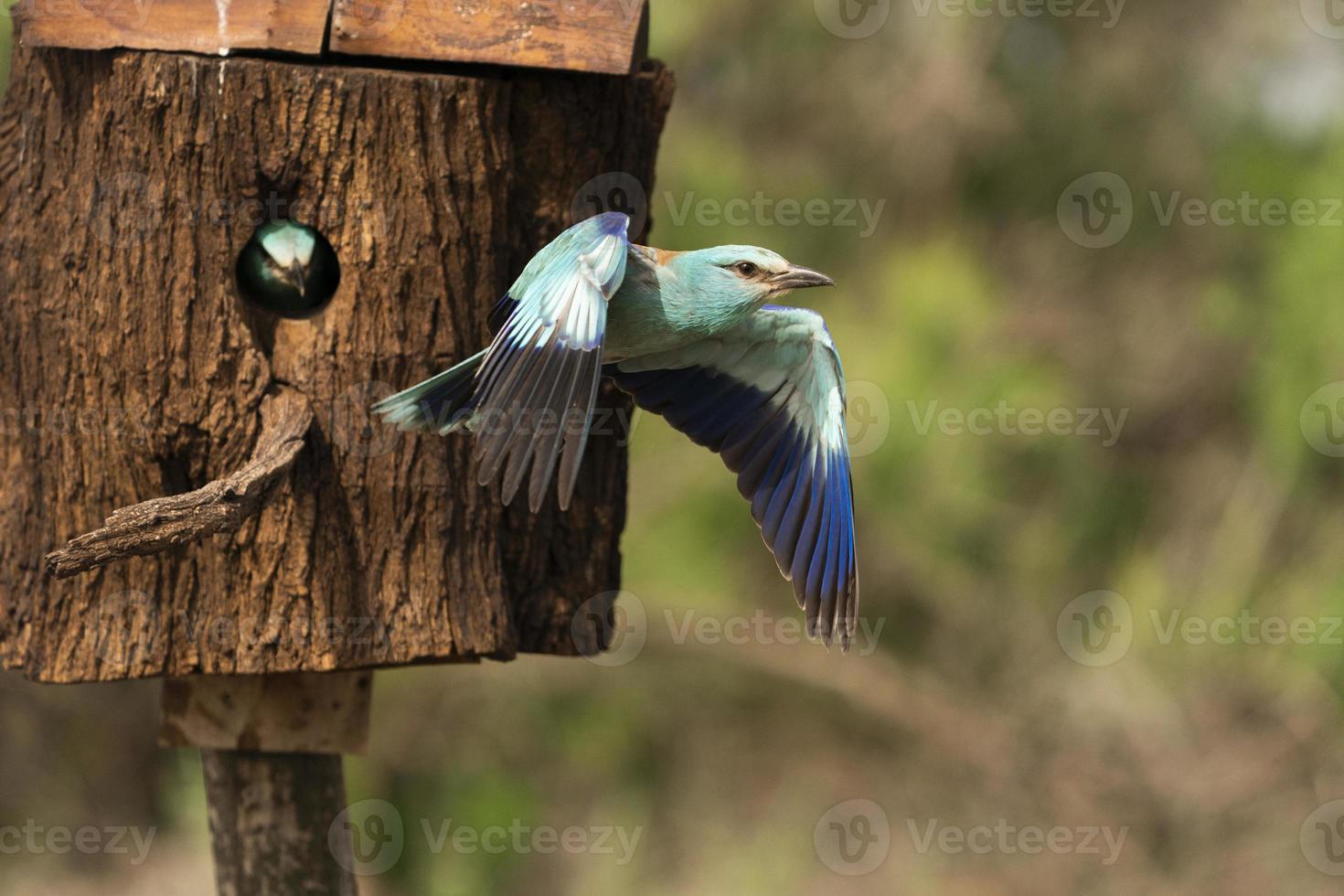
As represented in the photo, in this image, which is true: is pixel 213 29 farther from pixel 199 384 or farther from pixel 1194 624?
pixel 1194 624

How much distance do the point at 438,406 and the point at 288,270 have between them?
503 mm

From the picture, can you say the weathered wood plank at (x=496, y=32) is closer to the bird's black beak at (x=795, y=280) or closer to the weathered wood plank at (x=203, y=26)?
the weathered wood plank at (x=203, y=26)

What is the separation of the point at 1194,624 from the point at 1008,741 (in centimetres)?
117

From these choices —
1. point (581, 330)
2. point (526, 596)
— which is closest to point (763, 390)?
point (526, 596)

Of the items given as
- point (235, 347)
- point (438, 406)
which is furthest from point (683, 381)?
point (235, 347)

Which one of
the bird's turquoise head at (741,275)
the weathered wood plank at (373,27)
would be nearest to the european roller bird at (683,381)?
the bird's turquoise head at (741,275)

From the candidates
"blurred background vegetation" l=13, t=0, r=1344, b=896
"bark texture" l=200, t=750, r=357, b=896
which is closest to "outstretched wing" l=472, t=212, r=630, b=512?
"bark texture" l=200, t=750, r=357, b=896

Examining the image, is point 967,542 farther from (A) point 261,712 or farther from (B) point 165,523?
(B) point 165,523

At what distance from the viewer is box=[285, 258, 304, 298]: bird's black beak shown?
11.5 ft

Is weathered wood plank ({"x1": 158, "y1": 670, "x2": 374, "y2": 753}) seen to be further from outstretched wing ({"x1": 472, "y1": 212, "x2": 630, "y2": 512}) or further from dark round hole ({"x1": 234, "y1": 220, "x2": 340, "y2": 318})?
outstretched wing ({"x1": 472, "y1": 212, "x2": 630, "y2": 512})

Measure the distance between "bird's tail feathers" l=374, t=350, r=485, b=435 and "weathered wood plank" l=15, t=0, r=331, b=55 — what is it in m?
0.83

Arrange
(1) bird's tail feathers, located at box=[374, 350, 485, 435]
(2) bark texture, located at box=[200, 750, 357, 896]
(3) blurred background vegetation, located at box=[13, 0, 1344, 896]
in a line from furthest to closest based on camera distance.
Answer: (3) blurred background vegetation, located at box=[13, 0, 1344, 896] → (2) bark texture, located at box=[200, 750, 357, 896] → (1) bird's tail feathers, located at box=[374, 350, 485, 435]

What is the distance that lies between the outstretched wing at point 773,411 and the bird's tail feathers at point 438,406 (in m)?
0.62

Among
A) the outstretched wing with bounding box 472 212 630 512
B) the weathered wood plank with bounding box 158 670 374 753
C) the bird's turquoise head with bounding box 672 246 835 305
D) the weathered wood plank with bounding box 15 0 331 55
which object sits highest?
the weathered wood plank with bounding box 15 0 331 55
